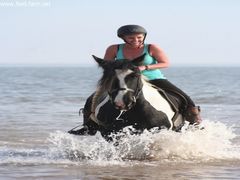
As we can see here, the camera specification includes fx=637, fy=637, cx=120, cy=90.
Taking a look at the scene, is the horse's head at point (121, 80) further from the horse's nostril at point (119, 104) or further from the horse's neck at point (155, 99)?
the horse's neck at point (155, 99)

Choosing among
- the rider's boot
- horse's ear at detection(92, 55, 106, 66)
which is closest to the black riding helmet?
horse's ear at detection(92, 55, 106, 66)

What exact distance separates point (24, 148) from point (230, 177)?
3.90m

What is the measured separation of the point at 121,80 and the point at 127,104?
30 centimetres

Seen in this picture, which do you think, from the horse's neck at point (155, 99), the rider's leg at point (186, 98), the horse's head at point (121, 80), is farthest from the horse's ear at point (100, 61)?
the rider's leg at point (186, 98)

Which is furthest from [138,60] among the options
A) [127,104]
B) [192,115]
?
[192,115]

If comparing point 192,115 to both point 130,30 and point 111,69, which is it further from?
point 111,69

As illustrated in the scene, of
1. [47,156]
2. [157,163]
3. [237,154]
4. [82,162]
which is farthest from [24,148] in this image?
[237,154]

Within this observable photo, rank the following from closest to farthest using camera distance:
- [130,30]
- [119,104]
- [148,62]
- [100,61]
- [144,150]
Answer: [119,104] → [100,61] → [130,30] → [148,62] → [144,150]

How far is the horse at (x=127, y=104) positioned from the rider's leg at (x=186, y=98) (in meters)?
0.08

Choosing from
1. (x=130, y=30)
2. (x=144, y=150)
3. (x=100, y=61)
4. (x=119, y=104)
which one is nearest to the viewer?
(x=119, y=104)

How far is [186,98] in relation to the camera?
28.2 ft

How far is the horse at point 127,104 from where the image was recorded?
7.47 m

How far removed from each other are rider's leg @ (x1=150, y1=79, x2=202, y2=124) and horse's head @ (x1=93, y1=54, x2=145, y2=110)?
0.85m

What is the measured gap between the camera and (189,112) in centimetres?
862
